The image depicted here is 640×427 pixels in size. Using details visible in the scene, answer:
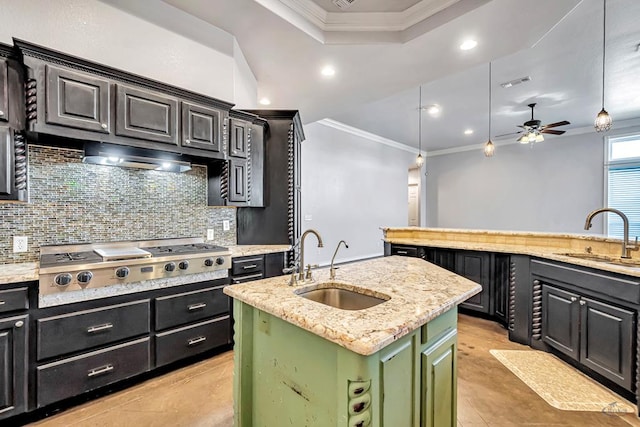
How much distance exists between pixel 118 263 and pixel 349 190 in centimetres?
532

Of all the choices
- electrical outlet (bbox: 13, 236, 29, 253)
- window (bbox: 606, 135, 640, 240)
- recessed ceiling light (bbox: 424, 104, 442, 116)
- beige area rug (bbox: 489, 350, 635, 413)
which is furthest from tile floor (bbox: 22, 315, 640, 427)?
window (bbox: 606, 135, 640, 240)

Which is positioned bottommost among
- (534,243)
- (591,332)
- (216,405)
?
(216,405)

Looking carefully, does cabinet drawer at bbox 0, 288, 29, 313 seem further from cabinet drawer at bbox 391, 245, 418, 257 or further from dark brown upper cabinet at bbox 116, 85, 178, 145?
cabinet drawer at bbox 391, 245, 418, 257

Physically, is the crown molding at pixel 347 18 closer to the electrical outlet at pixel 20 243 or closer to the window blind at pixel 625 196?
the electrical outlet at pixel 20 243

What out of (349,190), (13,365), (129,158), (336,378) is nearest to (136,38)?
(129,158)

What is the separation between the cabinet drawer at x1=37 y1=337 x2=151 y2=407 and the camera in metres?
1.83

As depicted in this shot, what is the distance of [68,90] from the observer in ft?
6.38

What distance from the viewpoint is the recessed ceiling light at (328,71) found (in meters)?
3.42

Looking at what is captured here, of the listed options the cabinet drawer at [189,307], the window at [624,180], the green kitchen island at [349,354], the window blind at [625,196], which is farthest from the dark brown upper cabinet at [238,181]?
the window at [624,180]

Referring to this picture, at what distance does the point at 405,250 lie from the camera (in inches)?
158

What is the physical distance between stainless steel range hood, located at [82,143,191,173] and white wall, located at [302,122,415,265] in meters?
3.38

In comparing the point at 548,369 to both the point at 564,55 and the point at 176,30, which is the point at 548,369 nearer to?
the point at 564,55

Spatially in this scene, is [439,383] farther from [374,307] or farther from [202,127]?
[202,127]

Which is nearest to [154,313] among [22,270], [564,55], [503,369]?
[22,270]
